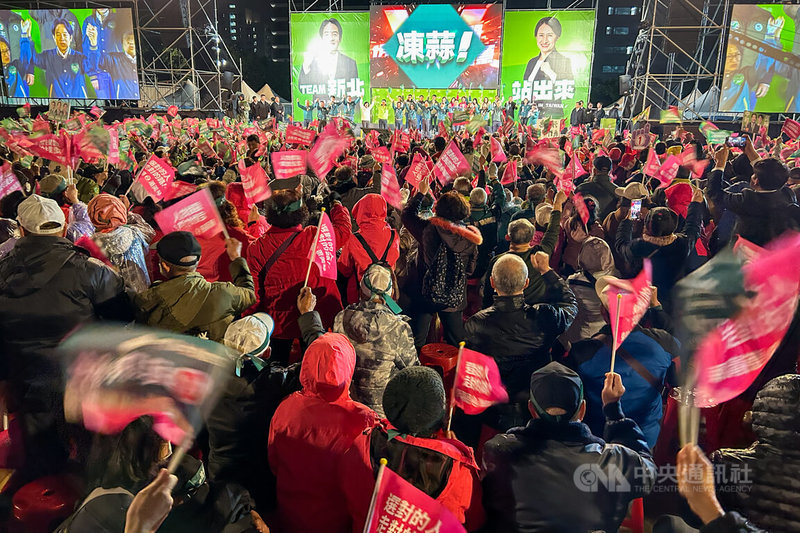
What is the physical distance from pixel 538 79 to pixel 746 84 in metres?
8.54

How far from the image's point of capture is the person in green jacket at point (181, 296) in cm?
214

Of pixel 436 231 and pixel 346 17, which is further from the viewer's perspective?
pixel 346 17

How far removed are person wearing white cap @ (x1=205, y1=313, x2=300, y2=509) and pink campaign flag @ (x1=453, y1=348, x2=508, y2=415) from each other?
1.86 ft

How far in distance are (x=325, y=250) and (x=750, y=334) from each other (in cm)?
172

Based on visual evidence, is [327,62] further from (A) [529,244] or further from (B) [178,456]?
(B) [178,456]

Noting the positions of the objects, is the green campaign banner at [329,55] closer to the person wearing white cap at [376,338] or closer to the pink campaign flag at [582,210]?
the pink campaign flag at [582,210]

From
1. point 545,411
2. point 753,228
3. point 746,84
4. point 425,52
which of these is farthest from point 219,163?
point 425,52

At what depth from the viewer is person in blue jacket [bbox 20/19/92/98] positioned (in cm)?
1816

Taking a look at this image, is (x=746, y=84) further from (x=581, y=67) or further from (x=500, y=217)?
(x=500, y=217)

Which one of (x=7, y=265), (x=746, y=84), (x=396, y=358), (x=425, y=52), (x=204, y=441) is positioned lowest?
(x=204, y=441)

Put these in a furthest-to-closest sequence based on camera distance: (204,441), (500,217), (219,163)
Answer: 1. (219,163)
2. (500,217)
3. (204,441)

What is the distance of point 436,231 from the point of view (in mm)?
3207

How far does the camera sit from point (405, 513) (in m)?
1.26

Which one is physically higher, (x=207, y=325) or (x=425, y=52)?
(x=425, y=52)
